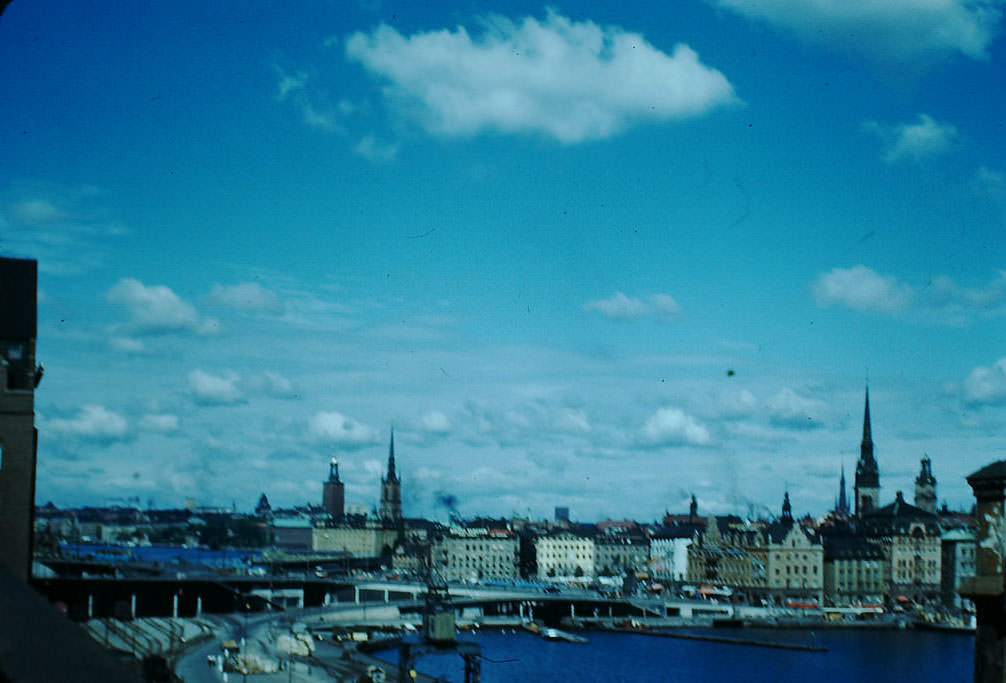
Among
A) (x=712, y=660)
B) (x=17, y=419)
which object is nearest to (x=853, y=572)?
(x=712, y=660)

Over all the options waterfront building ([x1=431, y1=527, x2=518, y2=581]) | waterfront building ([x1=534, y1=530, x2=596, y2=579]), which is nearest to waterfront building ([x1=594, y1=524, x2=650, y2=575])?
waterfront building ([x1=534, y1=530, x2=596, y2=579])

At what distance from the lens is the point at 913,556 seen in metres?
104

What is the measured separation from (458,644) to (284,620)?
127 feet

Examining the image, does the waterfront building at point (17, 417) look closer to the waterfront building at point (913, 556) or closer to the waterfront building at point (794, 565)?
the waterfront building at point (794, 565)

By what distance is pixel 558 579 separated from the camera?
12444cm

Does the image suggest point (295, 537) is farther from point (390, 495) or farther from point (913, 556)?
point (913, 556)

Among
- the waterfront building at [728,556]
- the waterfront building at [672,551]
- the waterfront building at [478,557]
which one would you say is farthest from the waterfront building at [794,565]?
the waterfront building at [478,557]

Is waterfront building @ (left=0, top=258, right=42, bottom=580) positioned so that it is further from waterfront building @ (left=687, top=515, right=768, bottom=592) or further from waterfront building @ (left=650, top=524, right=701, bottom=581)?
waterfront building @ (left=650, top=524, right=701, bottom=581)

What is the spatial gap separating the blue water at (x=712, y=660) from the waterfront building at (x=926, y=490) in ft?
133

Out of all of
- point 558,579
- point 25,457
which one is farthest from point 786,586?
point 25,457

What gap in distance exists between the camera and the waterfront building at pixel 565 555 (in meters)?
Result: 131

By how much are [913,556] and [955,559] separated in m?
10.2

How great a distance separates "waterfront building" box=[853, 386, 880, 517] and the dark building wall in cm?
12410

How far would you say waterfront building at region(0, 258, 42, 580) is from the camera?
28.3 ft
